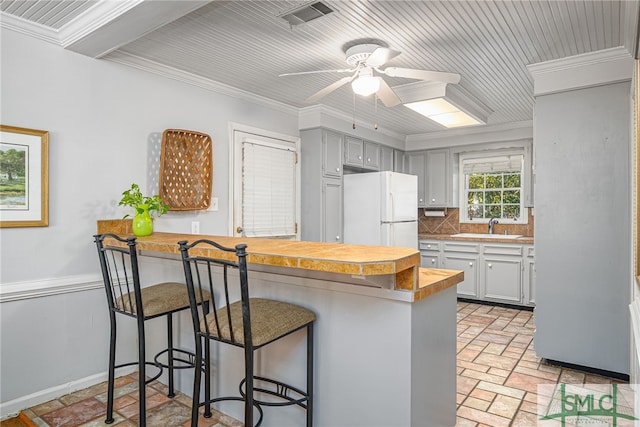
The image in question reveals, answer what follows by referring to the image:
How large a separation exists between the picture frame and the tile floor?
3.74 feet

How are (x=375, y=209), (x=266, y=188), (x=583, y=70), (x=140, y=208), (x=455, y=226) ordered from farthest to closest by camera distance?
1. (x=455, y=226)
2. (x=375, y=209)
3. (x=266, y=188)
4. (x=583, y=70)
5. (x=140, y=208)

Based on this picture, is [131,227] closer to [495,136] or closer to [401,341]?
[401,341]

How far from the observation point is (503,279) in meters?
4.77

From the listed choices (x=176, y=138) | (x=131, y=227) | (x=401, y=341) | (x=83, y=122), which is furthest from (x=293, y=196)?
(x=401, y=341)

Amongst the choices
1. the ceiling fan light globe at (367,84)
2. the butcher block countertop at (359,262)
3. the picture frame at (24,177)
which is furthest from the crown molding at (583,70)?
the picture frame at (24,177)

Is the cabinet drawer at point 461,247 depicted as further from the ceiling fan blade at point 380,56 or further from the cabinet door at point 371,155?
the ceiling fan blade at point 380,56

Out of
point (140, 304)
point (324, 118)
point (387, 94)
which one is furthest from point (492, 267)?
point (140, 304)

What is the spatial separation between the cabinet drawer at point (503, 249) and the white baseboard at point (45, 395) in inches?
165

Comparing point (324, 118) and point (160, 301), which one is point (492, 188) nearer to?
point (324, 118)

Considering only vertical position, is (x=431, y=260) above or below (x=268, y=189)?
below

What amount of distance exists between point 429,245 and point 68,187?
168 inches

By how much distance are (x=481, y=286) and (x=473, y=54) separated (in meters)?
3.12

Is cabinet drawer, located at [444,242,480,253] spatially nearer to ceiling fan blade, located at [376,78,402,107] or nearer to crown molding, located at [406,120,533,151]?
crown molding, located at [406,120,533,151]

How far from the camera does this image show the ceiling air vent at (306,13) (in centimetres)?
212
